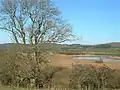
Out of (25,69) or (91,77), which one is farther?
(25,69)

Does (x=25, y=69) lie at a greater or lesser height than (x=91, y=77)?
greater

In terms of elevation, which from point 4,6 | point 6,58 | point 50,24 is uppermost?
point 4,6

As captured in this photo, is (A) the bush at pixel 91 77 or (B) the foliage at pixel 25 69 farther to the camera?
(B) the foliage at pixel 25 69

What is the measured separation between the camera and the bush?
22.0m

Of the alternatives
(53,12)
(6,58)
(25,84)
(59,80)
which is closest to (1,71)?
(6,58)

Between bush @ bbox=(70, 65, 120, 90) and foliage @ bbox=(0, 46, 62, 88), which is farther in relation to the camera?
foliage @ bbox=(0, 46, 62, 88)

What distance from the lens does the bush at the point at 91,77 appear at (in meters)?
22.0

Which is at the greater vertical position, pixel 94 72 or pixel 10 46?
pixel 10 46

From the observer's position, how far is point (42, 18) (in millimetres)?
28578

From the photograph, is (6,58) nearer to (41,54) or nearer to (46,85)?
(41,54)

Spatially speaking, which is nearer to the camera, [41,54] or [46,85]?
[46,85]

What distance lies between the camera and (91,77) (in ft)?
73.4

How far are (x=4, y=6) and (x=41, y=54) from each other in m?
6.43

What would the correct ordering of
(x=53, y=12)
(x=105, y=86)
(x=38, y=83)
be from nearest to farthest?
(x=105, y=86) < (x=38, y=83) < (x=53, y=12)
